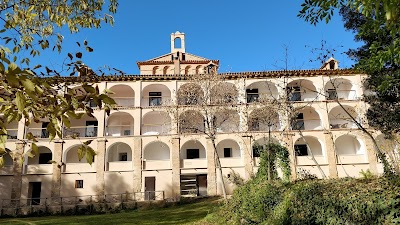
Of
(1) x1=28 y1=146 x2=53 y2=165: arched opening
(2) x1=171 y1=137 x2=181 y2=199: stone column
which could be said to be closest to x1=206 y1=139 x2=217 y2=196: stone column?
(2) x1=171 y1=137 x2=181 y2=199: stone column

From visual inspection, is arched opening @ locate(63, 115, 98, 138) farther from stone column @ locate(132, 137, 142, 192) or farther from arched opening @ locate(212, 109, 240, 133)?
arched opening @ locate(212, 109, 240, 133)

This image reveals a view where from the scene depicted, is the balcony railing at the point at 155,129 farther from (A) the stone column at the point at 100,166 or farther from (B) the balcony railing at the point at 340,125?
(B) the balcony railing at the point at 340,125

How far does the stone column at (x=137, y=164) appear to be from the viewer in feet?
108

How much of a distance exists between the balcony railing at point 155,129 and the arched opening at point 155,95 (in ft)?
7.87

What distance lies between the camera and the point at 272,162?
19.1 m

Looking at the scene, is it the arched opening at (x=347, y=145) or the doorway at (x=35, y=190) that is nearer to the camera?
the doorway at (x=35, y=190)

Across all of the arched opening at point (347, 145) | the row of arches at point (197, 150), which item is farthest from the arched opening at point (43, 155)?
the arched opening at point (347, 145)

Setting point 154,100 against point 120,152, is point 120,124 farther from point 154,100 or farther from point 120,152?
point 154,100

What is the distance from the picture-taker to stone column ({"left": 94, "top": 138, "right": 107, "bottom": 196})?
32.6 m

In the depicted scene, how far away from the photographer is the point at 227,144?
35938 mm

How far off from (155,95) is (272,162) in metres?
21.2

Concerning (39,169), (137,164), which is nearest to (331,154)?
(137,164)

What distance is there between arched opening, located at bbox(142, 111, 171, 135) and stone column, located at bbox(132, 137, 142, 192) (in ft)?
5.01

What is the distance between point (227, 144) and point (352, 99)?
13759 millimetres
